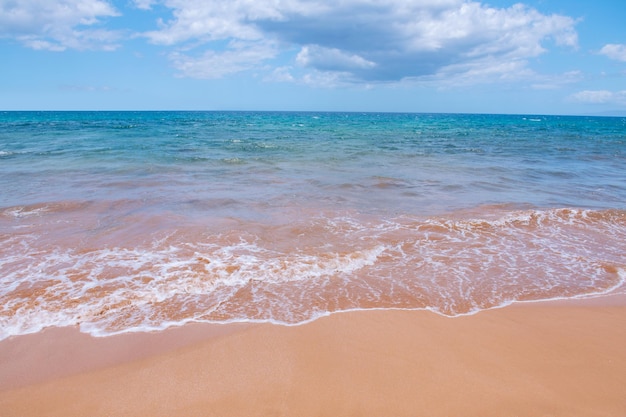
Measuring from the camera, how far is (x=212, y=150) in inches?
856

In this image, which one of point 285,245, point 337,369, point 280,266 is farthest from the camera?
point 285,245

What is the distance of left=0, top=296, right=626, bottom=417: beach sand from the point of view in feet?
10.3

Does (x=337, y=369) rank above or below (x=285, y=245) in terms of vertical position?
below


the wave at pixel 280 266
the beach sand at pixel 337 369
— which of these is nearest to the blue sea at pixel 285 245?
the wave at pixel 280 266

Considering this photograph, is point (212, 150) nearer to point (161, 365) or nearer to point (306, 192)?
point (306, 192)

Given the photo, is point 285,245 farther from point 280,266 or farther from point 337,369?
point 337,369

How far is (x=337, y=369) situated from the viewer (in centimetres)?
358

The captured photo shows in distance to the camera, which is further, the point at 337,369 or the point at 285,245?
the point at 285,245

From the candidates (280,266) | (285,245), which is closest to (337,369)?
(280,266)

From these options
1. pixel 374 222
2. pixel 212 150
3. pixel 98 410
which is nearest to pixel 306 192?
pixel 374 222

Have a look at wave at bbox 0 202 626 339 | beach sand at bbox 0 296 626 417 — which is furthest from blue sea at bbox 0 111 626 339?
beach sand at bbox 0 296 626 417

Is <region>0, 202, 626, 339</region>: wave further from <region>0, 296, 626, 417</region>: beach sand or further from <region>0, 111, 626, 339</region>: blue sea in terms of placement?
<region>0, 296, 626, 417</region>: beach sand

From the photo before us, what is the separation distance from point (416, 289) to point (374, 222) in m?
3.10

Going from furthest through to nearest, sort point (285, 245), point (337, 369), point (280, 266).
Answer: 1. point (285, 245)
2. point (280, 266)
3. point (337, 369)
